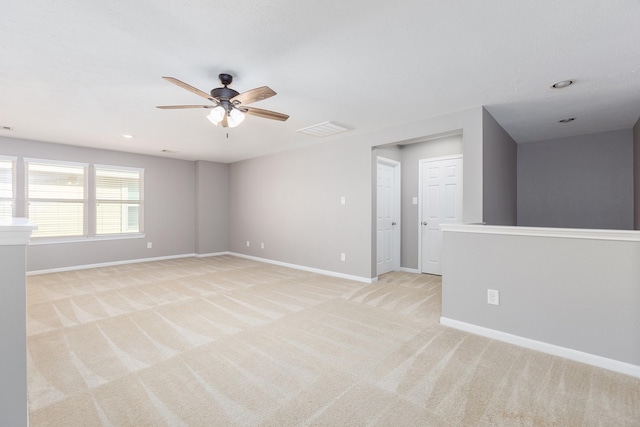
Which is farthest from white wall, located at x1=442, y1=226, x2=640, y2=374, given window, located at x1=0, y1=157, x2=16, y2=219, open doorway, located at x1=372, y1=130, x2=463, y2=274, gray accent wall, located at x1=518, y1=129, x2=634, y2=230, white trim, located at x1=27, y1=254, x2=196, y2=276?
window, located at x1=0, y1=157, x2=16, y2=219

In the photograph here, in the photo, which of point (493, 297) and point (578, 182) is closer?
point (493, 297)

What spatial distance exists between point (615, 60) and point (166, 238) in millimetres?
7858

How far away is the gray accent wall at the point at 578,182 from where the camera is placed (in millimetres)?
4500

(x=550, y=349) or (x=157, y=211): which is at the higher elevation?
(x=157, y=211)

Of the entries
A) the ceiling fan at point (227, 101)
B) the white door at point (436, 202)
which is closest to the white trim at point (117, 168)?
the ceiling fan at point (227, 101)

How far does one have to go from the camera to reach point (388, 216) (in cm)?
554

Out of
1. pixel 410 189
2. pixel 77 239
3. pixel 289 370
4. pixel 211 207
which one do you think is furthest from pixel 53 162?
pixel 410 189

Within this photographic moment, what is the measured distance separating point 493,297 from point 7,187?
297 inches

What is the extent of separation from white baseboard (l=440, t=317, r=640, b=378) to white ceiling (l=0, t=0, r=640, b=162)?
2407 millimetres

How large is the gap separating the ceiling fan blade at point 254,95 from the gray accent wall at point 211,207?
17.3 ft

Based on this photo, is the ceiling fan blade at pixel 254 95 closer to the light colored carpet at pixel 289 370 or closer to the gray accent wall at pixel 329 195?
the light colored carpet at pixel 289 370

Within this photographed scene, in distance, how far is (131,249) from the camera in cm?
644

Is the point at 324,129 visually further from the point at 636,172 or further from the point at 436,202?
the point at 636,172

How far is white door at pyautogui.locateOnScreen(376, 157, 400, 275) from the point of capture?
530cm
